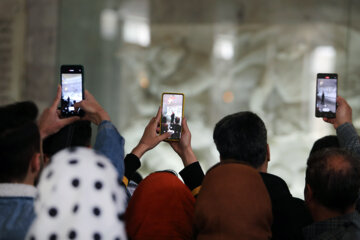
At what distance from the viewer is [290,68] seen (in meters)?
5.65

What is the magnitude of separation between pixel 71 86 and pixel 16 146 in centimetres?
76

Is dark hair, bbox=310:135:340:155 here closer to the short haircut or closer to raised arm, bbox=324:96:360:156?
raised arm, bbox=324:96:360:156

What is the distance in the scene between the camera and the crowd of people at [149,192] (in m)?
1.36

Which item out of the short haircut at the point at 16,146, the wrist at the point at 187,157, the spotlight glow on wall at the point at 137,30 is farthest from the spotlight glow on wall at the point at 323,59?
the short haircut at the point at 16,146

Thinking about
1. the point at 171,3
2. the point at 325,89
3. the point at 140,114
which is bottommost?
the point at 140,114

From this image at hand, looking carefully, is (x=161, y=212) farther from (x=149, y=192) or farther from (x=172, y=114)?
(x=172, y=114)

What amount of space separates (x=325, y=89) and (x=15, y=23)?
444cm

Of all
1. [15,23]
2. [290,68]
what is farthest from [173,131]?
[15,23]

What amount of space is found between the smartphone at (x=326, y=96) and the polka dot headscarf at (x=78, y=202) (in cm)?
141

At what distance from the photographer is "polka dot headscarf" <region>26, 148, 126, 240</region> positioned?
4.40 ft

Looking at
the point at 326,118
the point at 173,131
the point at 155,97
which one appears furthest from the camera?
the point at 155,97

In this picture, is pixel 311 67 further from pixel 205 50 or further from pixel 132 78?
pixel 132 78

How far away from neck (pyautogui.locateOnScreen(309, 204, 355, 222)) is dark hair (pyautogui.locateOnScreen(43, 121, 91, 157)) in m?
0.96

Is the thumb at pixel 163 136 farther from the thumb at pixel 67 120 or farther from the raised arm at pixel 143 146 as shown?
the thumb at pixel 67 120
